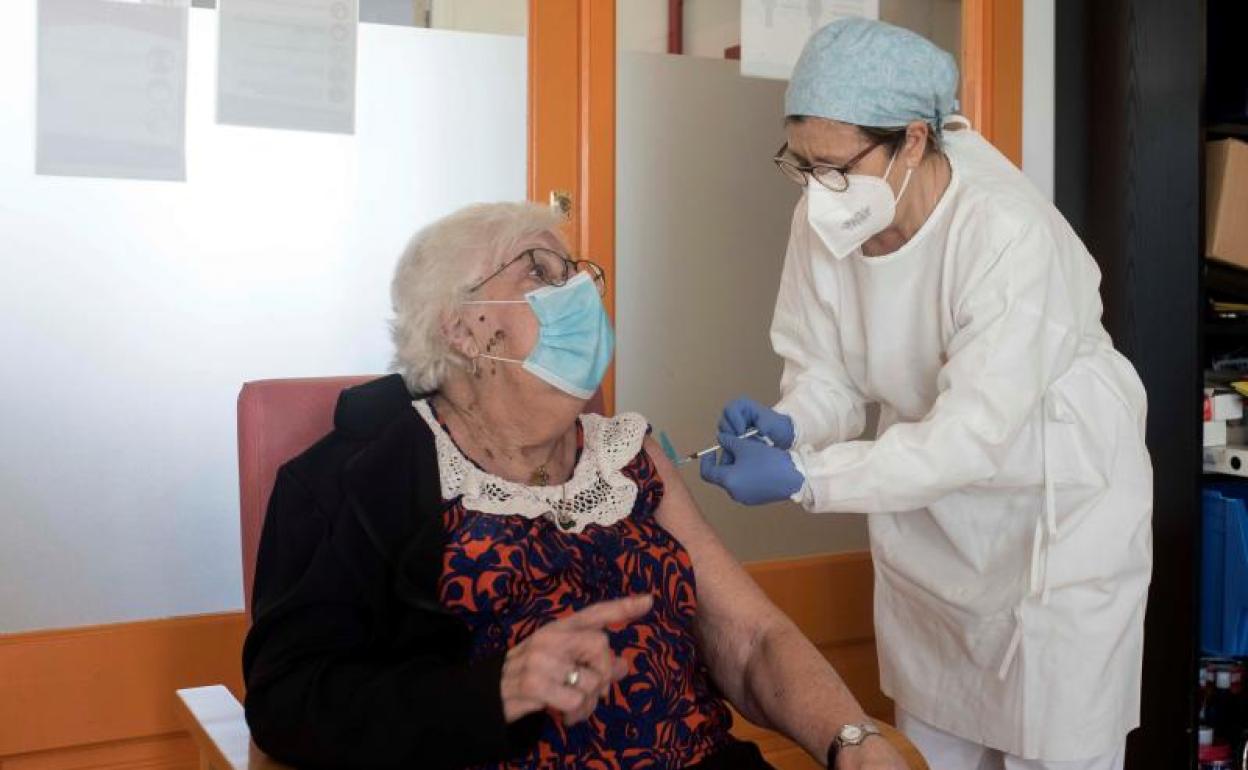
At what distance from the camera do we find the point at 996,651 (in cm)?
196

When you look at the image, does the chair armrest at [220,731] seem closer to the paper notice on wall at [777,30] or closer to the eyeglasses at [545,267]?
the eyeglasses at [545,267]

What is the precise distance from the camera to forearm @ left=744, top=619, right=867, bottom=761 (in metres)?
1.63

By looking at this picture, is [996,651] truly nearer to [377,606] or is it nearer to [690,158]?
[377,606]

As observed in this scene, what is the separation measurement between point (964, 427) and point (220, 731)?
985mm

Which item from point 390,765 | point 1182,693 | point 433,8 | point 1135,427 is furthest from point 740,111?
point 390,765

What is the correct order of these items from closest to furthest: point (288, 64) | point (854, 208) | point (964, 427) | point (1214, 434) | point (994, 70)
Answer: point (964, 427), point (854, 208), point (288, 64), point (1214, 434), point (994, 70)

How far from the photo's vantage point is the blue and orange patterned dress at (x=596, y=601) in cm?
159

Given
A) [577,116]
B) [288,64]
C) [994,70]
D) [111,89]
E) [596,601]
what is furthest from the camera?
[994,70]

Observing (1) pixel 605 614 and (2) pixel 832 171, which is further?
(2) pixel 832 171

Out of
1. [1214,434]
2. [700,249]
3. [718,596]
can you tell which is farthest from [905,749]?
[1214,434]

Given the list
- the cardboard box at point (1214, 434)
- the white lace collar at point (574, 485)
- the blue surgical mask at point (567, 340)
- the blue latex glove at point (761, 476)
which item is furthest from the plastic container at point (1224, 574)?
the blue surgical mask at point (567, 340)

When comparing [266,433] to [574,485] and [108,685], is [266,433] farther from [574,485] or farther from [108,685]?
[108,685]

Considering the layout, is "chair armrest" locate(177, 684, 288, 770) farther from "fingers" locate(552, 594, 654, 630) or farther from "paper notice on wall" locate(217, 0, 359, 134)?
"paper notice on wall" locate(217, 0, 359, 134)

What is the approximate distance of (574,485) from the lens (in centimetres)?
175
